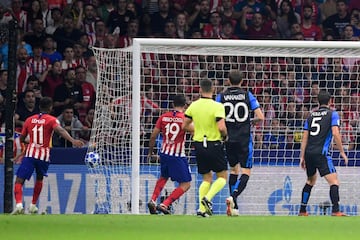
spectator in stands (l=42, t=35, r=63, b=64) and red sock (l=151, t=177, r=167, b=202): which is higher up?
spectator in stands (l=42, t=35, r=63, b=64)

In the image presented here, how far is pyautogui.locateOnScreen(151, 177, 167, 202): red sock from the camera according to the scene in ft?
60.6

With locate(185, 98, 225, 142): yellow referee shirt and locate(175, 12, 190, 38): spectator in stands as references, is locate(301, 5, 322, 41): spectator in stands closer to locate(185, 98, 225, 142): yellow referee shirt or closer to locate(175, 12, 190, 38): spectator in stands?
locate(175, 12, 190, 38): spectator in stands

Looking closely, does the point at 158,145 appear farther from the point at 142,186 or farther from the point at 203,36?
the point at 203,36

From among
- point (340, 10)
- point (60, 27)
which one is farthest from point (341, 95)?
point (60, 27)

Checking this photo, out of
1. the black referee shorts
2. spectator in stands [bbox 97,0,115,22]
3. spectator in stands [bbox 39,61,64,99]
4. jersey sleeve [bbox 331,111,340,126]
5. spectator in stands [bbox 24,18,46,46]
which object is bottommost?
the black referee shorts

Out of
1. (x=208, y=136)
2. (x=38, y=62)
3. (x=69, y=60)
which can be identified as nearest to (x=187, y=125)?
(x=208, y=136)

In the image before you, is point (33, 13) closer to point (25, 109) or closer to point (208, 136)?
point (25, 109)

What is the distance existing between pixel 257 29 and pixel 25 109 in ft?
17.5

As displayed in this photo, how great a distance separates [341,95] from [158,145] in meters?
3.35

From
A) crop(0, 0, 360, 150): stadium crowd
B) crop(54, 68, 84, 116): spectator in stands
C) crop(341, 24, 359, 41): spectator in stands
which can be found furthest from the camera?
crop(341, 24, 359, 41): spectator in stands

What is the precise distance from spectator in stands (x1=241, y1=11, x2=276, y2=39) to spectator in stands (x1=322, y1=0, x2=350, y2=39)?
1186 millimetres

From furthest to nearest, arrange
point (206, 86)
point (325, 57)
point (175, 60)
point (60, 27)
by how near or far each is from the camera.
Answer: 1. point (60, 27)
2. point (175, 60)
3. point (325, 57)
4. point (206, 86)

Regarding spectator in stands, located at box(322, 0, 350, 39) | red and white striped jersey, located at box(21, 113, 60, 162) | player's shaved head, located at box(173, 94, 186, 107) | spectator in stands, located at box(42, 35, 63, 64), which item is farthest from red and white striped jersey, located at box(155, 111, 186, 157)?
spectator in stands, located at box(322, 0, 350, 39)

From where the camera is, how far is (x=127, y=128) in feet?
64.9
